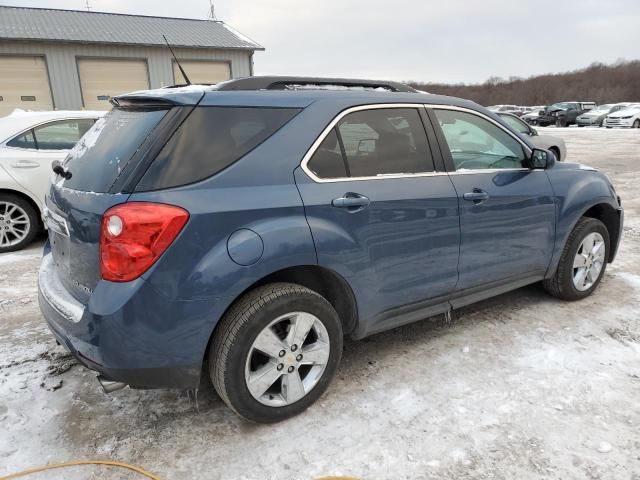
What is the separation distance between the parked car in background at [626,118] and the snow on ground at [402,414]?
29.5m

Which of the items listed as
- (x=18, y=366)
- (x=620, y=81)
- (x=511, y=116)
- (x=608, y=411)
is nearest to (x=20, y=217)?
(x=18, y=366)

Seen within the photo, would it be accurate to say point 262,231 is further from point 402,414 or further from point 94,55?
point 94,55

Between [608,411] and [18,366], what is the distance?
11.7 ft

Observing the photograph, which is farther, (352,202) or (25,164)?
(25,164)

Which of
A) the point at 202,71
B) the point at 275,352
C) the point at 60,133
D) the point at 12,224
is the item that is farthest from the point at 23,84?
the point at 275,352

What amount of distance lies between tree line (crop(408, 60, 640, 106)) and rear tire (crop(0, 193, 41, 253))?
5304 cm

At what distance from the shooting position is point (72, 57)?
599 inches

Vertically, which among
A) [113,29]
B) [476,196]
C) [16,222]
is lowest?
[16,222]

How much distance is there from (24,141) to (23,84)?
11018 millimetres

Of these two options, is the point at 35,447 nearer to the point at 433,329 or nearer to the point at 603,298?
the point at 433,329

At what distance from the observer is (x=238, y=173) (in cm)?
235

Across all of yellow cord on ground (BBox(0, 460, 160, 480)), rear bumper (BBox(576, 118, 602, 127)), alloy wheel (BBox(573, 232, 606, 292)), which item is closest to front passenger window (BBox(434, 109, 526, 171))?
alloy wheel (BBox(573, 232, 606, 292))

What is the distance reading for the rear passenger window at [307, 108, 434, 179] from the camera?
8.68ft

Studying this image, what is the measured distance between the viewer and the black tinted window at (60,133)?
5.96 m
